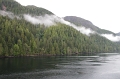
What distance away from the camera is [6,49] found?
155 meters

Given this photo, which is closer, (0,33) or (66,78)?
(66,78)

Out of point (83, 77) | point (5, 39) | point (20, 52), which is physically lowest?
point (83, 77)

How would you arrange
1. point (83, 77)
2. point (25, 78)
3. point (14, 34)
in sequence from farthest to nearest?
point (14, 34) < point (83, 77) < point (25, 78)

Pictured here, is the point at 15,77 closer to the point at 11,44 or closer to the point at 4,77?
the point at 4,77

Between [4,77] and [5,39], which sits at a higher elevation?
[5,39]

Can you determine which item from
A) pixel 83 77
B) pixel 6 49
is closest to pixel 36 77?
pixel 83 77

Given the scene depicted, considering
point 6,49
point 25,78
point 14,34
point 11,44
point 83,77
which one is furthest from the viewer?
point 14,34

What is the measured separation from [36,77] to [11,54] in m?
95.5

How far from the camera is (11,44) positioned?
167125 millimetres

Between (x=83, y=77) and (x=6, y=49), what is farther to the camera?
(x=6, y=49)

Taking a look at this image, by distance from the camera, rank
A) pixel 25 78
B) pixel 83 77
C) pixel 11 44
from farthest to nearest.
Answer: pixel 11 44 < pixel 83 77 < pixel 25 78

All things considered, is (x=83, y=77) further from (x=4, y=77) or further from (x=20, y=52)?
(x=20, y=52)

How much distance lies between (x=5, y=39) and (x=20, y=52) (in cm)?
1813

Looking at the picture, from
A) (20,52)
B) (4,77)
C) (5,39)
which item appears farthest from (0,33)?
(4,77)
